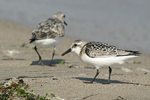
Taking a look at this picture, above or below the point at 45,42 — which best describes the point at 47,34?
above

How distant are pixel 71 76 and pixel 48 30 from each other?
2.36 m

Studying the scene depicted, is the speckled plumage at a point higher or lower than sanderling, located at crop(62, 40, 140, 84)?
higher

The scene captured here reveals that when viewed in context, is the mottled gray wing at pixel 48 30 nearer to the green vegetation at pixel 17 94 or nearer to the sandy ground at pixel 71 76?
the sandy ground at pixel 71 76

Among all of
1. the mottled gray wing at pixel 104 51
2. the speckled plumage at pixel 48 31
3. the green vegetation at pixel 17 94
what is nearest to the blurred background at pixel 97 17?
the speckled plumage at pixel 48 31

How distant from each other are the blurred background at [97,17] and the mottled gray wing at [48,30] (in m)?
4.60

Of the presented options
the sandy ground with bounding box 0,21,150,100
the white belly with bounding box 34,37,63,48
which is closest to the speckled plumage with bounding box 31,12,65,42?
the white belly with bounding box 34,37,63,48

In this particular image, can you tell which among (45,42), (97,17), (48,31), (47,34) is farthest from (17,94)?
(97,17)

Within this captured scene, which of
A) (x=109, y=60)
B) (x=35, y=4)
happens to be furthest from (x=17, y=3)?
(x=109, y=60)

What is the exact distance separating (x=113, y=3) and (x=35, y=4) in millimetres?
6736

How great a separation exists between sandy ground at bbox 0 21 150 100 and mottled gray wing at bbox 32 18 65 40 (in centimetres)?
104

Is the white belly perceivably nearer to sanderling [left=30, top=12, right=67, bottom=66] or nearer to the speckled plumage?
sanderling [left=30, top=12, right=67, bottom=66]

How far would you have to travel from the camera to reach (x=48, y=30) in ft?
28.7

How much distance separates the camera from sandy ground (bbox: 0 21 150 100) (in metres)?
5.29

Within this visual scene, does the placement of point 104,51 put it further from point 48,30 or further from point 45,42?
point 48,30
